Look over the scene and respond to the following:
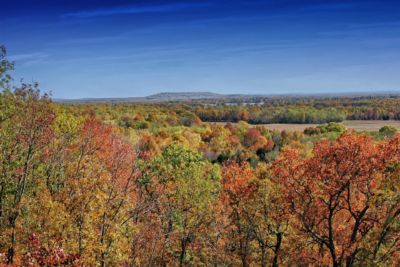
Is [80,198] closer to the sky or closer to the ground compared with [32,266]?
closer to the sky

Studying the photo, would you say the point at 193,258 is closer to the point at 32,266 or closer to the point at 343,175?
the point at 343,175

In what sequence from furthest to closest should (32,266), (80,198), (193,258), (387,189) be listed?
(193,258) → (387,189) → (80,198) → (32,266)

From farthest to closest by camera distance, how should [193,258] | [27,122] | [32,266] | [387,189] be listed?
[193,258], [27,122], [387,189], [32,266]

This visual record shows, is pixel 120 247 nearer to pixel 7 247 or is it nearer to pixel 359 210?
pixel 7 247

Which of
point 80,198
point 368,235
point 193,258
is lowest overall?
point 193,258

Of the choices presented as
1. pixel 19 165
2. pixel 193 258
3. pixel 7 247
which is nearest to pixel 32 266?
pixel 7 247

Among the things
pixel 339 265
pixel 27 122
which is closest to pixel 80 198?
pixel 27 122

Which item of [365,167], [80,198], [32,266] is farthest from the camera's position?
[365,167]

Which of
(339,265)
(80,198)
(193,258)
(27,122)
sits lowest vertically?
(193,258)

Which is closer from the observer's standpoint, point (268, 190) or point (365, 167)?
point (365, 167)
